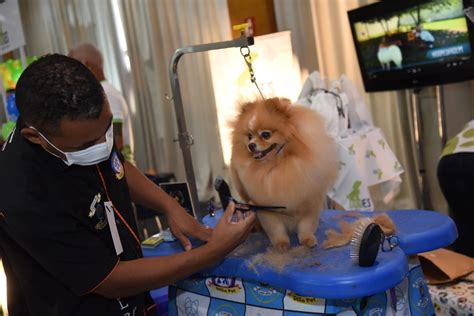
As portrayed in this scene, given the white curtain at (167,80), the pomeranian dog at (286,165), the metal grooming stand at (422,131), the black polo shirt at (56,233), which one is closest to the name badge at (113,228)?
the black polo shirt at (56,233)

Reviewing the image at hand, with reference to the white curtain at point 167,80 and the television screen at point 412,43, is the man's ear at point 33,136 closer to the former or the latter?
the television screen at point 412,43

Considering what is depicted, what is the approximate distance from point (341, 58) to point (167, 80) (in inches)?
63.7

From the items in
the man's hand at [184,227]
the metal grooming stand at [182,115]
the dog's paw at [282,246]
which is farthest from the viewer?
the metal grooming stand at [182,115]

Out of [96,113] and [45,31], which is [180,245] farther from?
[45,31]

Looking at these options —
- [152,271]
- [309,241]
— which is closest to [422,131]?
[309,241]

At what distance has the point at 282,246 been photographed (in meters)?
1.14

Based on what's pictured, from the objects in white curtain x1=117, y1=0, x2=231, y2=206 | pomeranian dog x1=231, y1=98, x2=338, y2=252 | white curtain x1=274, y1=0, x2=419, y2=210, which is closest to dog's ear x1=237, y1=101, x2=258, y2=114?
pomeranian dog x1=231, y1=98, x2=338, y2=252

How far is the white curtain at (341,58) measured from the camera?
3.16 metres

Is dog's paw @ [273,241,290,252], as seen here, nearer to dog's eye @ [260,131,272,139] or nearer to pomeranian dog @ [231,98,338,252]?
pomeranian dog @ [231,98,338,252]

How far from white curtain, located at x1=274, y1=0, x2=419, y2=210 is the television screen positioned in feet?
1.02

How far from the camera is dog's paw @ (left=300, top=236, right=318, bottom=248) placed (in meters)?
1.13

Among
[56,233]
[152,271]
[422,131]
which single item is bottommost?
[422,131]

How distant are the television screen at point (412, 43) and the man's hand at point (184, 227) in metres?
1.71

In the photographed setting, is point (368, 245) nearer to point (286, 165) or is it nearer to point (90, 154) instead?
point (286, 165)
